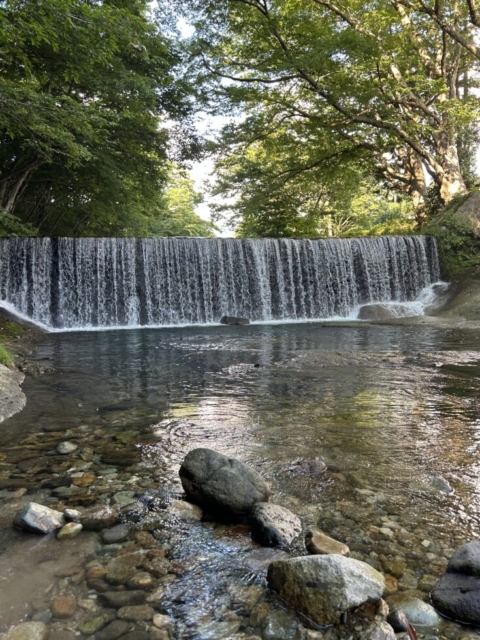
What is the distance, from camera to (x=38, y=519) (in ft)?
7.36

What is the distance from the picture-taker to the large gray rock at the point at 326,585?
163cm

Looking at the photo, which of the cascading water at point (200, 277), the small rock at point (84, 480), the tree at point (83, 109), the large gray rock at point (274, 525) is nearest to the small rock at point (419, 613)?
the large gray rock at point (274, 525)

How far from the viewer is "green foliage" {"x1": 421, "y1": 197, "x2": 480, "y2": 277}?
17359mm

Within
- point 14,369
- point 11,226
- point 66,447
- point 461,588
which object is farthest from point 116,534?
point 11,226

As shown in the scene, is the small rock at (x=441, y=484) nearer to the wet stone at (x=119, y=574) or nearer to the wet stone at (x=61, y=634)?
the wet stone at (x=119, y=574)

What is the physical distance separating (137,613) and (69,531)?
708mm

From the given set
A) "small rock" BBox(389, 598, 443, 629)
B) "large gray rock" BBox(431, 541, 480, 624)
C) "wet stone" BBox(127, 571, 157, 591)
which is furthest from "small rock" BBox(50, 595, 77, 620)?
"large gray rock" BBox(431, 541, 480, 624)

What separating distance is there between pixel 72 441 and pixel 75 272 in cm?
1232

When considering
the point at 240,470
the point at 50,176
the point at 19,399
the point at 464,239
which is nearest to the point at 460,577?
the point at 240,470

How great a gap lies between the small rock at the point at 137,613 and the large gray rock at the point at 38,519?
731 millimetres

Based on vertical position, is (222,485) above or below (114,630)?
above

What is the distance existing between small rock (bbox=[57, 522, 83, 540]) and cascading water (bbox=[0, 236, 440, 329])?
12.9 meters

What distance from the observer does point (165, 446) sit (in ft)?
11.3

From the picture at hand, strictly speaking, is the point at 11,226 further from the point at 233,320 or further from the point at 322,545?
the point at 322,545
